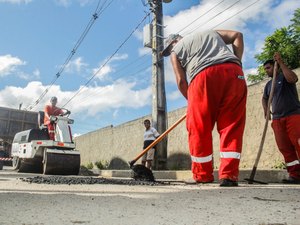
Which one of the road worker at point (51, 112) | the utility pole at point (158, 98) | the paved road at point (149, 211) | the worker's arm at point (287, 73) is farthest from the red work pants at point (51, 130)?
the paved road at point (149, 211)

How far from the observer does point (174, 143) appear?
9.80 meters

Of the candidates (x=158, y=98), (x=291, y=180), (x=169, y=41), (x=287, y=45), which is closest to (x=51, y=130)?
(x=158, y=98)

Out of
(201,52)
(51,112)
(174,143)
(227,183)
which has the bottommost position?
(227,183)

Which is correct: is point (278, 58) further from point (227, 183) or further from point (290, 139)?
point (227, 183)

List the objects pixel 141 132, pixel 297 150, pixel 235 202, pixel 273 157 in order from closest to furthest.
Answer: pixel 235 202
pixel 297 150
pixel 273 157
pixel 141 132

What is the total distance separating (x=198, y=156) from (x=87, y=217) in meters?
2.05

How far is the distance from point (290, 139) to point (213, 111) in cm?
147

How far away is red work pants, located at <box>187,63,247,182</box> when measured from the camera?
11.1 ft

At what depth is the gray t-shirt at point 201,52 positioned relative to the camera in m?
3.60

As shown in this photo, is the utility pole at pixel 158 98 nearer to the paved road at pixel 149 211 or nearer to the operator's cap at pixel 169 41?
the operator's cap at pixel 169 41

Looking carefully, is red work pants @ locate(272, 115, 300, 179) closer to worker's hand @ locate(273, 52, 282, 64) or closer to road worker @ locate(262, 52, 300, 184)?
road worker @ locate(262, 52, 300, 184)

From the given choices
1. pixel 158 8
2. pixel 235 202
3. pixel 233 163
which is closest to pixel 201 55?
pixel 233 163

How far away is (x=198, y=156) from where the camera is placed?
340 cm

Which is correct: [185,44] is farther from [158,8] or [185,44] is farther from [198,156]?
[158,8]
